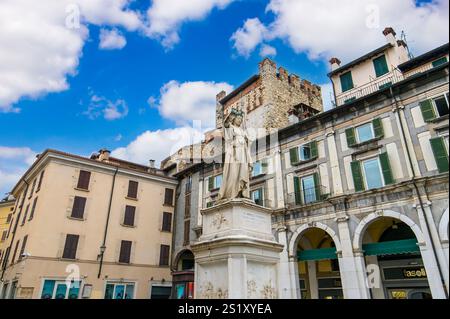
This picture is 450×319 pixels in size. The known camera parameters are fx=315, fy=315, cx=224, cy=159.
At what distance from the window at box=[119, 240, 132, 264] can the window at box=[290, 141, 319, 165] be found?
14593 millimetres

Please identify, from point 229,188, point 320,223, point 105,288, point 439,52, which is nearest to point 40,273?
point 105,288

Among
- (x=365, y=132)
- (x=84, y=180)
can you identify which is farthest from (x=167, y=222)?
(x=365, y=132)

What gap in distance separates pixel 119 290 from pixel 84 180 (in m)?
8.85

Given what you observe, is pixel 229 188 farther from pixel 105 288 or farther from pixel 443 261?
pixel 105 288

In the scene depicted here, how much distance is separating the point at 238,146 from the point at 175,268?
22580mm

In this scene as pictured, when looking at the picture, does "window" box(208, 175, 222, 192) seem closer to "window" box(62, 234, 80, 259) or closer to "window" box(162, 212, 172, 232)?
"window" box(162, 212, 172, 232)

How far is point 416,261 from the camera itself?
1642cm

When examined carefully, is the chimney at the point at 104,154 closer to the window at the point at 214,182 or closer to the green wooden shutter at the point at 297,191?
the window at the point at 214,182

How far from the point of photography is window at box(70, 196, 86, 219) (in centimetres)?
2353

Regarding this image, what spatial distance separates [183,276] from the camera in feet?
83.4

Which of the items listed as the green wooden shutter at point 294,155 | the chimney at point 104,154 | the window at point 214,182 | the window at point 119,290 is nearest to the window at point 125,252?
the window at point 119,290

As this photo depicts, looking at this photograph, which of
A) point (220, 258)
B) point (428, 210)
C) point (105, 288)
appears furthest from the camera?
point (105, 288)

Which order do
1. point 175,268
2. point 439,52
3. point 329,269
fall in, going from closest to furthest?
point 439,52, point 329,269, point 175,268

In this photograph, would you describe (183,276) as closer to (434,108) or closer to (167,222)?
(167,222)
